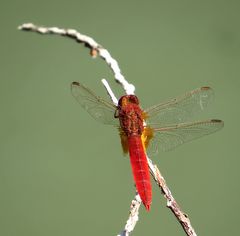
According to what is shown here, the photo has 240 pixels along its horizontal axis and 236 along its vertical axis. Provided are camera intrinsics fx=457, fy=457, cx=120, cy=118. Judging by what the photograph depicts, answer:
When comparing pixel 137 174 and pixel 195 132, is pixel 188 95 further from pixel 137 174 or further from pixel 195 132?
pixel 137 174

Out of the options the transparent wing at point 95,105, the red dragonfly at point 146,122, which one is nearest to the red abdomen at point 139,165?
the red dragonfly at point 146,122

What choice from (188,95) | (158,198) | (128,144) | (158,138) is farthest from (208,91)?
(158,198)

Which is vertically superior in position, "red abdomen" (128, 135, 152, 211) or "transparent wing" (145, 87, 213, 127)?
"transparent wing" (145, 87, 213, 127)

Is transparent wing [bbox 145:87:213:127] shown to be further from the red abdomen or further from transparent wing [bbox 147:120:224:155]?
the red abdomen

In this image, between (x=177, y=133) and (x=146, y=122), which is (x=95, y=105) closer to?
(x=146, y=122)

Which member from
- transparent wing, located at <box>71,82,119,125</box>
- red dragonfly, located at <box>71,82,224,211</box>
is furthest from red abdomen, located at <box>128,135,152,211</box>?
transparent wing, located at <box>71,82,119,125</box>

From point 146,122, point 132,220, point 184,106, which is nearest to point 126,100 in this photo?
point 146,122
